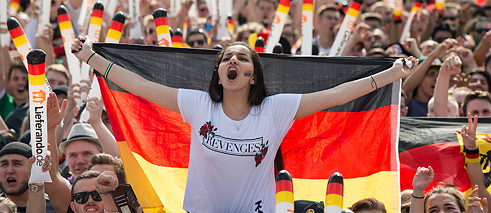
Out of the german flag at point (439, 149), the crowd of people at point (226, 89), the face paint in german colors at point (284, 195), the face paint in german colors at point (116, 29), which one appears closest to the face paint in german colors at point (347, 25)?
the crowd of people at point (226, 89)

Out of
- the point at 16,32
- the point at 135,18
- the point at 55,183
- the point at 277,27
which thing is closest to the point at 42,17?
the point at 135,18

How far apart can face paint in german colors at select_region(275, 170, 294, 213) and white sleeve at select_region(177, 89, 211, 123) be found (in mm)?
902

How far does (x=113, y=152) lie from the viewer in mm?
6488

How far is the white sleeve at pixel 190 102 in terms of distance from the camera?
4609 millimetres

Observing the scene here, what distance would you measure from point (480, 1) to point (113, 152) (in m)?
7.46

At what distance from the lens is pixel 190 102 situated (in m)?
4.63

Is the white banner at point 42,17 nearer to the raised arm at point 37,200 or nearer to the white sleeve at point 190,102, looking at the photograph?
the raised arm at point 37,200

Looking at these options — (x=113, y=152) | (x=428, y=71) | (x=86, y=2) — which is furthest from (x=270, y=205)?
(x=86, y=2)

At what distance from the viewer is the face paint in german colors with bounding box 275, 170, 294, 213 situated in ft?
12.6

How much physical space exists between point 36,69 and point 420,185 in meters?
2.64

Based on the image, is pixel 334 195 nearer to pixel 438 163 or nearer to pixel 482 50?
pixel 438 163

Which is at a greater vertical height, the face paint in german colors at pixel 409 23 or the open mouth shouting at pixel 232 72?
the face paint in german colors at pixel 409 23

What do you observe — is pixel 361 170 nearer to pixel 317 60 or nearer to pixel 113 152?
pixel 317 60

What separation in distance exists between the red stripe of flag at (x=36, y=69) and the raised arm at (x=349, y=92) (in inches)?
72.8
